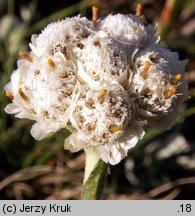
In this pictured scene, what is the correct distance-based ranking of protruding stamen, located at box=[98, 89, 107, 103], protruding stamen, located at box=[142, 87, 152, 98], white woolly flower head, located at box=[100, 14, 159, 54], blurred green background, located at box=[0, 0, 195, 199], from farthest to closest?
blurred green background, located at box=[0, 0, 195, 199]
white woolly flower head, located at box=[100, 14, 159, 54]
protruding stamen, located at box=[142, 87, 152, 98]
protruding stamen, located at box=[98, 89, 107, 103]

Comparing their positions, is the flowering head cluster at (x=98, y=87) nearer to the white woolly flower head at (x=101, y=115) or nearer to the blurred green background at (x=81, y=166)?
the white woolly flower head at (x=101, y=115)

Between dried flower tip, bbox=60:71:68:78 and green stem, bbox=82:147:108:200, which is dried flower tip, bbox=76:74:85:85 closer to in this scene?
dried flower tip, bbox=60:71:68:78

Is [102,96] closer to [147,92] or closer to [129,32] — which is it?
[147,92]

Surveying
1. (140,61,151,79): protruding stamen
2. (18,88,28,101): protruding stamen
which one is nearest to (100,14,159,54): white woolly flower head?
(140,61,151,79): protruding stamen

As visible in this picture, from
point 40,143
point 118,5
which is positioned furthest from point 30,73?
point 118,5

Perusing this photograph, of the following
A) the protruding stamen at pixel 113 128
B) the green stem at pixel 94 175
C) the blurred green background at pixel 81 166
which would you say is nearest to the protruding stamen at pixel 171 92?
the protruding stamen at pixel 113 128

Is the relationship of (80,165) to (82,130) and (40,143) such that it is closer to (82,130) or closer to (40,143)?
(40,143)

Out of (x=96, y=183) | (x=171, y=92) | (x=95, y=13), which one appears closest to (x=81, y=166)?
(x=96, y=183)
